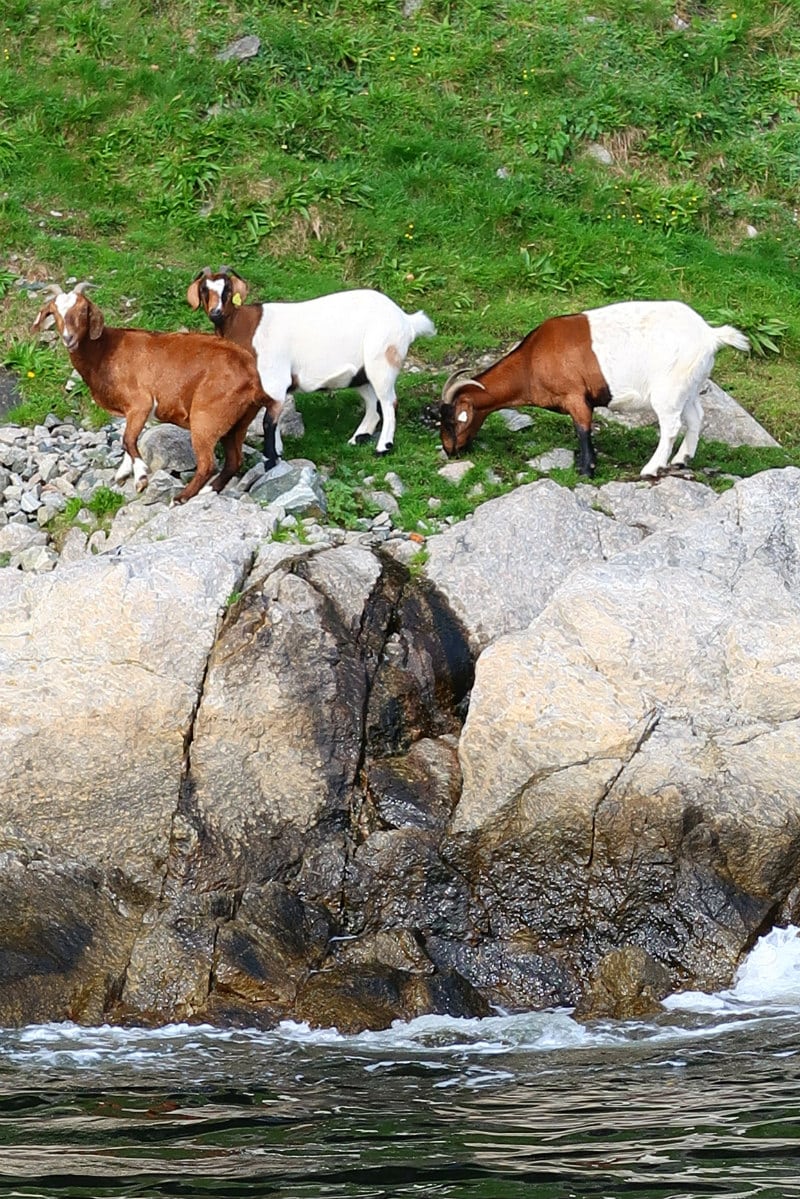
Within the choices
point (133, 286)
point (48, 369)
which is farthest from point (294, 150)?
point (48, 369)

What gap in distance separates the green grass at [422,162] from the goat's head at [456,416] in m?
1.12

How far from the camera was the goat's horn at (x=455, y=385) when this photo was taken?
13.2 metres

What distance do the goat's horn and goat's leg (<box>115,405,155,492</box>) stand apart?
2.57 metres

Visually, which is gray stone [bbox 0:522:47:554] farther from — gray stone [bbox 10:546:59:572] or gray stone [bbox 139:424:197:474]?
gray stone [bbox 139:424:197:474]

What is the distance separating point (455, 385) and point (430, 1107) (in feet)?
Answer: 23.6

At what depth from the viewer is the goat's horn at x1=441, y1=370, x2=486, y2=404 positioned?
13.2 metres

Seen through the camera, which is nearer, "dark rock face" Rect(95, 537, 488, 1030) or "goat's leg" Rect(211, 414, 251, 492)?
"dark rock face" Rect(95, 537, 488, 1030)

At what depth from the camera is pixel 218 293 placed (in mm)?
12977

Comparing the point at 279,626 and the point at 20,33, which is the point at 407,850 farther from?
the point at 20,33

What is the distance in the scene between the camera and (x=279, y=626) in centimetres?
1015

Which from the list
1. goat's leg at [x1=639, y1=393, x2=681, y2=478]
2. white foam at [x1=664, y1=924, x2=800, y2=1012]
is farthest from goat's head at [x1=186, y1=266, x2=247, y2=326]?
white foam at [x1=664, y1=924, x2=800, y2=1012]

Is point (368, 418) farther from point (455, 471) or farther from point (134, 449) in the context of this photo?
point (134, 449)

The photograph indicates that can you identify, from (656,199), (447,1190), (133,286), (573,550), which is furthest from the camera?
(656,199)

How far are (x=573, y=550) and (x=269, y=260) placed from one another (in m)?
7.29
